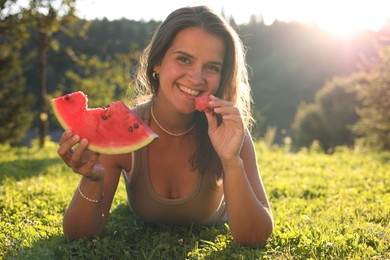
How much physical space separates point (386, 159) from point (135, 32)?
37.8m

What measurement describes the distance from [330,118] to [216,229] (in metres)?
25.4

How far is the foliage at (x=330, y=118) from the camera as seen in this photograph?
26391mm

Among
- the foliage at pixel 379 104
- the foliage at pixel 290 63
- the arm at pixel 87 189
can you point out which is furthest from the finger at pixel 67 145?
the foliage at pixel 290 63

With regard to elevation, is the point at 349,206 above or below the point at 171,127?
below

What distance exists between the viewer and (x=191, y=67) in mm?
2898

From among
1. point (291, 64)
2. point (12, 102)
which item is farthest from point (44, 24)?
point (291, 64)

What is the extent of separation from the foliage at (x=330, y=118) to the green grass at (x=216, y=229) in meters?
21.9

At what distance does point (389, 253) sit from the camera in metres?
2.71

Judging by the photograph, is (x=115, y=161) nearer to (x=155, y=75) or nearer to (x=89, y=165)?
(x=89, y=165)

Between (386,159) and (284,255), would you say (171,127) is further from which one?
(386,159)

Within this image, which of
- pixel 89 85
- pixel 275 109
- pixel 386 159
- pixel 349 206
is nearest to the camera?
pixel 349 206

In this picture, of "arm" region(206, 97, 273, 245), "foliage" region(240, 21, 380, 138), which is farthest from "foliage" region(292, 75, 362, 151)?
"arm" region(206, 97, 273, 245)

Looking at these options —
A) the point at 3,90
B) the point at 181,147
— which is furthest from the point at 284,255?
the point at 3,90

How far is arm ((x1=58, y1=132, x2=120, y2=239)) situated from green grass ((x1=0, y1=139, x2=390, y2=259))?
10 centimetres
